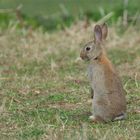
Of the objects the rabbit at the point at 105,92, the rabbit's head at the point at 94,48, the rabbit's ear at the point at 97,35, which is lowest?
the rabbit at the point at 105,92

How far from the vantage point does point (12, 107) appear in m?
8.69

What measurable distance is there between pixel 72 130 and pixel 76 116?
0.79 m

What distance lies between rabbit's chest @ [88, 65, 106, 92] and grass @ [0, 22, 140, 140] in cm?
36

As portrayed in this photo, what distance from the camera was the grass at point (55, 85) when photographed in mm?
7551

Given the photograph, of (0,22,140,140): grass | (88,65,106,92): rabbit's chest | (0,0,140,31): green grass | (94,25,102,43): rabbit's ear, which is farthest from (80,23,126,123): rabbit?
(0,0,140,31): green grass

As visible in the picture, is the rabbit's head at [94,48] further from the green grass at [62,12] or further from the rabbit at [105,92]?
the green grass at [62,12]

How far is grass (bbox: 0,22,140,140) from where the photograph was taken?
24.8 feet

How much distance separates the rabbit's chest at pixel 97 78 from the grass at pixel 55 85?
36cm

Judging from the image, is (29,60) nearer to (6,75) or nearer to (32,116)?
(6,75)

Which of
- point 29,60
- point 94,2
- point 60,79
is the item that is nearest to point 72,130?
point 60,79

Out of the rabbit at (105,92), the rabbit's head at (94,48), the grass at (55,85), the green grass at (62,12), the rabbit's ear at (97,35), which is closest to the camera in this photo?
the grass at (55,85)

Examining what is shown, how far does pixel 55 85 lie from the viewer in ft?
32.5

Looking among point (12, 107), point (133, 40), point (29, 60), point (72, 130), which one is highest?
point (133, 40)

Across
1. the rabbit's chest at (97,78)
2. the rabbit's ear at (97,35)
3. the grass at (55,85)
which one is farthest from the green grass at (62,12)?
the rabbit's chest at (97,78)
